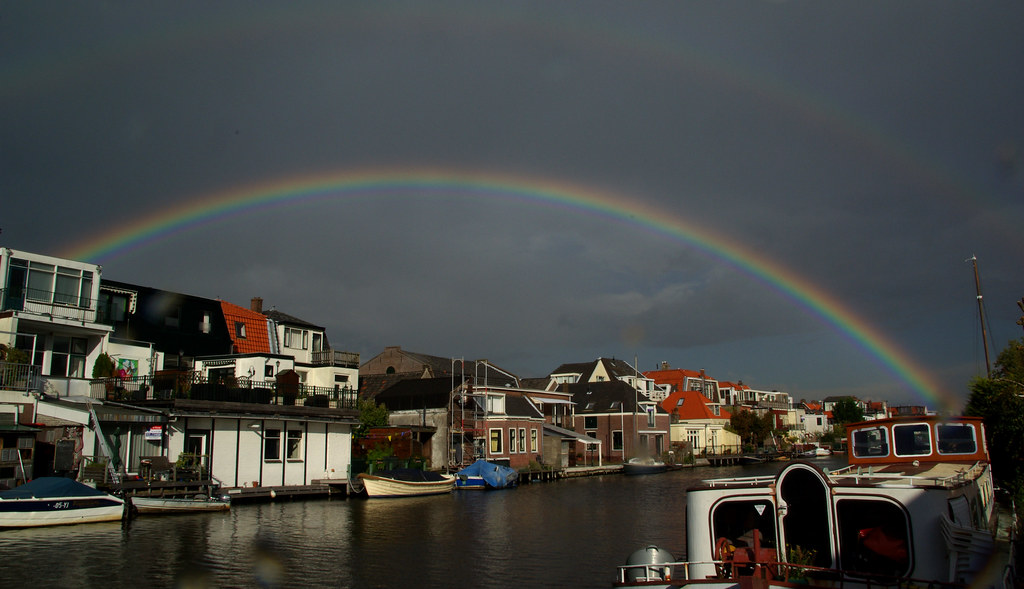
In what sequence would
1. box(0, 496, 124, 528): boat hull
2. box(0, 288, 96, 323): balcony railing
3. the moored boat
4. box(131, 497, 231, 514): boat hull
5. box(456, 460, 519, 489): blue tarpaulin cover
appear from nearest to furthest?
box(0, 496, 124, 528): boat hull
box(131, 497, 231, 514): boat hull
box(0, 288, 96, 323): balcony railing
box(456, 460, 519, 489): blue tarpaulin cover
the moored boat

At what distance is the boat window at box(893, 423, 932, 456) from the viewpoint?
20734 mm

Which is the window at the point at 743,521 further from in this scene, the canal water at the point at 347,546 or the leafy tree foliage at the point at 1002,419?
the leafy tree foliage at the point at 1002,419

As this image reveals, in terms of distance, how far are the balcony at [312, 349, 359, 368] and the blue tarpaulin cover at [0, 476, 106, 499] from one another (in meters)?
27.3

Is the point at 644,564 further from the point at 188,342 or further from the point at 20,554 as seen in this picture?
the point at 188,342

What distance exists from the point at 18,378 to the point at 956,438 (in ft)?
124

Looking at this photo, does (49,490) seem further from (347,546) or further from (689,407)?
(689,407)

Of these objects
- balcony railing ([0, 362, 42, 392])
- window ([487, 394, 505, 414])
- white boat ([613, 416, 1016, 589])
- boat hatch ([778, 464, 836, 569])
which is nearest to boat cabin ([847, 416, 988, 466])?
white boat ([613, 416, 1016, 589])

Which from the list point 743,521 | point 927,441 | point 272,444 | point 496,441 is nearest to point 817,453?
point 496,441

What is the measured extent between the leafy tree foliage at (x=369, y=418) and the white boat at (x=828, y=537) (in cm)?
4238

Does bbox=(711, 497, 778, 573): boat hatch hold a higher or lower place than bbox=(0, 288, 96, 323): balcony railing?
lower

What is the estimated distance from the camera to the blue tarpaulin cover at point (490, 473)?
52844mm

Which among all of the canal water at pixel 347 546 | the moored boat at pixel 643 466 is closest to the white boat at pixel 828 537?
the canal water at pixel 347 546

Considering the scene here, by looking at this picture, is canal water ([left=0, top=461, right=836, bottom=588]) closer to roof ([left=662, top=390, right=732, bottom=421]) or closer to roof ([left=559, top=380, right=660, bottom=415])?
roof ([left=559, top=380, right=660, bottom=415])

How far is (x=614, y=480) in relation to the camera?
6400cm
